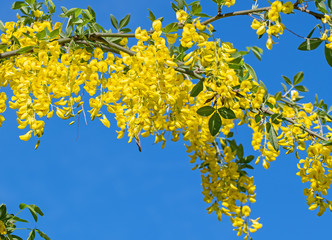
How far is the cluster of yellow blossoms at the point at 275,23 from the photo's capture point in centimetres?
224

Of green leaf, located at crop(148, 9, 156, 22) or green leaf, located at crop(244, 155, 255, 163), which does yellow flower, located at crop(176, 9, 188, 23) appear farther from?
green leaf, located at crop(244, 155, 255, 163)

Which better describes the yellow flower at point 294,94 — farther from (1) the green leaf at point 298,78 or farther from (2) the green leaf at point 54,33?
(2) the green leaf at point 54,33

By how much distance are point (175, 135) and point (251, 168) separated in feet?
2.56

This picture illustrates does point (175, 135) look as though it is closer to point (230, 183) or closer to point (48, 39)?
point (230, 183)

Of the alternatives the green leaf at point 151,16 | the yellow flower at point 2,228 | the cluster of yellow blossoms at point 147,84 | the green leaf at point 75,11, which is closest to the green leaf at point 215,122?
the cluster of yellow blossoms at point 147,84

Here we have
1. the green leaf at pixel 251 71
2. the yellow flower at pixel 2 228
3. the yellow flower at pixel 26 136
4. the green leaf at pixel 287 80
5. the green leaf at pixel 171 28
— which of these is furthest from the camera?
the yellow flower at pixel 2 228

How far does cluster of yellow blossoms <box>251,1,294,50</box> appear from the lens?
7.35ft

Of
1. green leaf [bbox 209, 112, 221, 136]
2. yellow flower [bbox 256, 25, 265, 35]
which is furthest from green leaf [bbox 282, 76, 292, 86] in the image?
green leaf [bbox 209, 112, 221, 136]

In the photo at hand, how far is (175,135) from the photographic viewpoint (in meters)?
2.87

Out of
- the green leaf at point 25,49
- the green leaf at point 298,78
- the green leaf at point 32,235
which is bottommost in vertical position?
the green leaf at point 32,235

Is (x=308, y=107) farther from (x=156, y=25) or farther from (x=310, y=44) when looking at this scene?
(x=156, y=25)

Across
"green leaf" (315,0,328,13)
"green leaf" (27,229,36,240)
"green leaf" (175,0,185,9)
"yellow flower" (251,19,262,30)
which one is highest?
"green leaf" (315,0,328,13)

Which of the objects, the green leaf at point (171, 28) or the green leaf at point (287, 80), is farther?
the green leaf at point (287, 80)

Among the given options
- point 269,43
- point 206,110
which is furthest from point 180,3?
point 206,110
